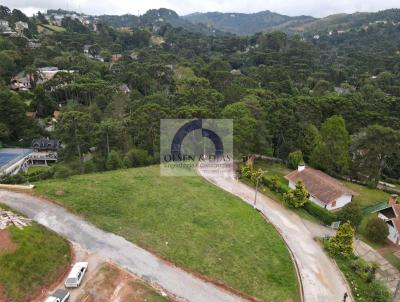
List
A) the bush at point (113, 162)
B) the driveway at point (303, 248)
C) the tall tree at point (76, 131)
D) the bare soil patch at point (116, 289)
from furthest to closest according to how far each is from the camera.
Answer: the tall tree at point (76, 131) → the bush at point (113, 162) → the driveway at point (303, 248) → the bare soil patch at point (116, 289)

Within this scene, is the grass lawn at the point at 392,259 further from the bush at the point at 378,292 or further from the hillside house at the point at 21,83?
the hillside house at the point at 21,83

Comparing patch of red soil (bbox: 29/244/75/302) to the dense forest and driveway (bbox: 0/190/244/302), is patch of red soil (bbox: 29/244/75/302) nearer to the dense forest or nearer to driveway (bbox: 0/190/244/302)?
driveway (bbox: 0/190/244/302)

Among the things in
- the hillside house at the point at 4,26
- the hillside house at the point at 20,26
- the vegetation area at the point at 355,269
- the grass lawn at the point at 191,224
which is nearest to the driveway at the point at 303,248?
the vegetation area at the point at 355,269

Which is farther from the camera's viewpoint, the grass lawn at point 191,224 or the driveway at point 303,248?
the driveway at point 303,248

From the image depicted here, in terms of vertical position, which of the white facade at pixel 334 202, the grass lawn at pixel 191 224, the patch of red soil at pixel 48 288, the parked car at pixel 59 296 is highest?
the parked car at pixel 59 296

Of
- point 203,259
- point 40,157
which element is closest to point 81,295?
point 203,259

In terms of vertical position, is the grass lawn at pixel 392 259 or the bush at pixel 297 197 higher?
the bush at pixel 297 197

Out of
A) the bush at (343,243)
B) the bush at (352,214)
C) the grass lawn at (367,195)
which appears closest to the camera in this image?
the bush at (343,243)
